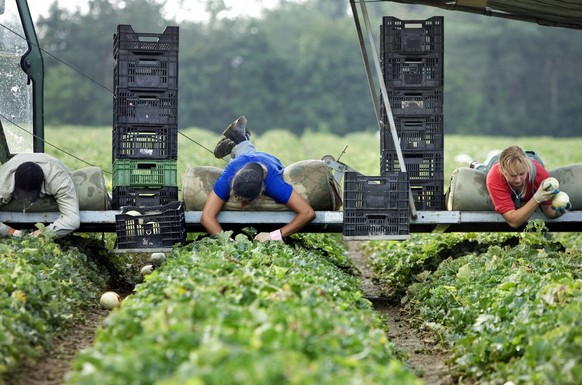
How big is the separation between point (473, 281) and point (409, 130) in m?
2.97

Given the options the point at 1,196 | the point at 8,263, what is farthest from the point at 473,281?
the point at 1,196

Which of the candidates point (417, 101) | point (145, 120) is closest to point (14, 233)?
point (145, 120)

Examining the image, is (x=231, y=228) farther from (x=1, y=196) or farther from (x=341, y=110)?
(x=341, y=110)

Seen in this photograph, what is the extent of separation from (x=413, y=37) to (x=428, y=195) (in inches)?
73.1

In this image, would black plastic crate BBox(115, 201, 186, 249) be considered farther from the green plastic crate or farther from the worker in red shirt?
the worker in red shirt

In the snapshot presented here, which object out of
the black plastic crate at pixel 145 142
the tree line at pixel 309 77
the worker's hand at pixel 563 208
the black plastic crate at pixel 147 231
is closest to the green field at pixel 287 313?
the worker's hand at pixel 563 208

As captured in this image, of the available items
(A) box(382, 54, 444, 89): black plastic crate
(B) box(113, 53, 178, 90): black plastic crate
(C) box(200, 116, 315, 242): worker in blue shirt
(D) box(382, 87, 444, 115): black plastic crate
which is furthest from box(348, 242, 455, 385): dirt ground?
(B) box(113, 53, 178, 90): black plastic crate

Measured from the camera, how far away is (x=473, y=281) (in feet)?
34.1

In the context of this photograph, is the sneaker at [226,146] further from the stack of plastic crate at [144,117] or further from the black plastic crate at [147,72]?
the black plastic crate at [147,72]

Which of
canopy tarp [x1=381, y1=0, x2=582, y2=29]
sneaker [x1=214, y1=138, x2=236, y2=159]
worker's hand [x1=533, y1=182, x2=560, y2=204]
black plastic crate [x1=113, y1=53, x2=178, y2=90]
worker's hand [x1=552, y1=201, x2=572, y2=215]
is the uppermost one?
canopy tarp [x1=381, y1=0, x2=582, y2=29]

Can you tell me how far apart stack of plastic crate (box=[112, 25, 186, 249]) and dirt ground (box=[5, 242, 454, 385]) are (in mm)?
2255

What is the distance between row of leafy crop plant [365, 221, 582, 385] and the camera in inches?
287

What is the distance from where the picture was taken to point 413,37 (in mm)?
12883

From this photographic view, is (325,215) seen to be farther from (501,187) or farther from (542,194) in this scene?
(542,194)
